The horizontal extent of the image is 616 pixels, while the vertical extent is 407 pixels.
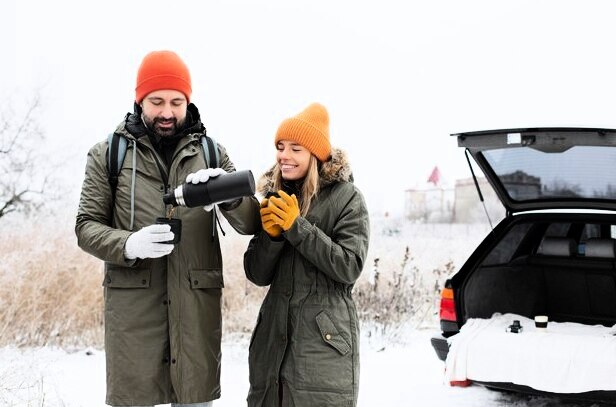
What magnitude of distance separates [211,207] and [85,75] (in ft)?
42.2

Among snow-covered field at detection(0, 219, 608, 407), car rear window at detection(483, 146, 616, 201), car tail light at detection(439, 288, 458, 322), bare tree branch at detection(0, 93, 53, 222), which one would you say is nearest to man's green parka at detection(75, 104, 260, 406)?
snow-covered field at detection(0, 219, 608, 407)

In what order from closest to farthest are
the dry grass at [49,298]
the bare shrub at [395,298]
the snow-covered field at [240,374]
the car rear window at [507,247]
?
the snow-covered field at [240,374], the car rear window at [507,247], the dry grass at [49,298], the bare shrub at [395,298]

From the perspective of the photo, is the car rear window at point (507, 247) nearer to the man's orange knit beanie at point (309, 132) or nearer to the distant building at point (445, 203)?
the man's orange knit beanie at point (309, 132)

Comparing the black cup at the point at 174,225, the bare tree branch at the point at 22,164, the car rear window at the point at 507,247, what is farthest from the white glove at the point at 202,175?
the bare tree branch at the point at 22,164

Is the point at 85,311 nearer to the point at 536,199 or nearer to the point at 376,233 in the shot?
the point at 536,199

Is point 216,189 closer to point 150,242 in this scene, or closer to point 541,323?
point 150,242

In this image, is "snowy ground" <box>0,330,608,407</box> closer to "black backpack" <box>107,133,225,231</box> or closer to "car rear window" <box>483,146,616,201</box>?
"car rear window" <box>483,146,616,201</box>

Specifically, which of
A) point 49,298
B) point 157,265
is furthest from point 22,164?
point 157,265

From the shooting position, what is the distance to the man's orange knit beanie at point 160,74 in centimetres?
267

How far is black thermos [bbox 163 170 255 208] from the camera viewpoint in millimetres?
2434

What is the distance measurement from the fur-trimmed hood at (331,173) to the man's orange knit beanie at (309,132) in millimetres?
39

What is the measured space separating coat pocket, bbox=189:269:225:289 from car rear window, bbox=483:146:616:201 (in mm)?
2241

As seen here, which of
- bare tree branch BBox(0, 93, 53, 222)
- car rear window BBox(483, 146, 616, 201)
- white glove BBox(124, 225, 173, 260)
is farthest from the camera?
bare tree branch BBox(0, 93, 53, 222)

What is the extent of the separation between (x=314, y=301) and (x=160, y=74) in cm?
100
